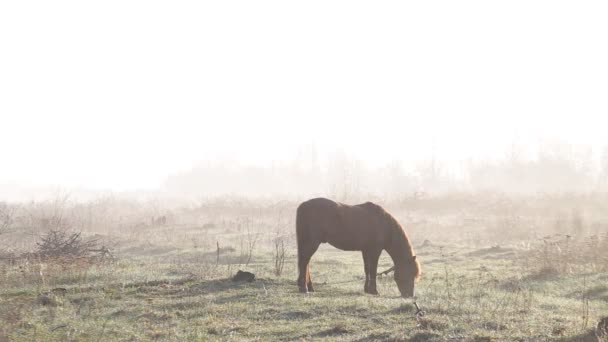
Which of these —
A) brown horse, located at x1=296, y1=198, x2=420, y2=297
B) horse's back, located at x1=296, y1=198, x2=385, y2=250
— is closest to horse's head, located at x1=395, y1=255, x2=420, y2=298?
brown horse, located at x1=296, y1=198, x2=420, y2=297

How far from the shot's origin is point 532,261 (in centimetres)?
1667

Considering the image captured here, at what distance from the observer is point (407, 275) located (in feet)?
37.5

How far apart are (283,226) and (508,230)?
10.5m

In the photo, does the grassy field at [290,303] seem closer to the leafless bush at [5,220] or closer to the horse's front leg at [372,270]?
the horse's front leg at [372,270]

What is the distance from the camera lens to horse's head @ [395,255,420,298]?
11336mm

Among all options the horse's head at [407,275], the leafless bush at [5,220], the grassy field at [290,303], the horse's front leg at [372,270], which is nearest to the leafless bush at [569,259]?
the grassy field at [290,303]

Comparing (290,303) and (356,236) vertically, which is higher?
(356,236)

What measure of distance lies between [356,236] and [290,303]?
2.29 m

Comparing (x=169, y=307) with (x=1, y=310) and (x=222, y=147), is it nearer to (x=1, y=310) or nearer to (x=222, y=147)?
(x=1, y=310)

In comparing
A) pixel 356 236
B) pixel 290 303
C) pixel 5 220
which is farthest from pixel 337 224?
pixel 5 220

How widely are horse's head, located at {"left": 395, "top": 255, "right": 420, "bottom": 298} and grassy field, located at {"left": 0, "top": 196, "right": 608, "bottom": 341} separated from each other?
0.89 ft

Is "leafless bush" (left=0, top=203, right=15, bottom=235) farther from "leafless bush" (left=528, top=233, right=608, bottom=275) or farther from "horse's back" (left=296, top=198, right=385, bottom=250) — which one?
"leafless bush" (left=528, top=233, right=608, bottom=275)

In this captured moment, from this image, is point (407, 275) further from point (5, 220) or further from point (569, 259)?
point (5, 220)

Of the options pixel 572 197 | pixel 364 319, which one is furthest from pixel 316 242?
pixel 572 197
